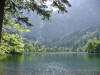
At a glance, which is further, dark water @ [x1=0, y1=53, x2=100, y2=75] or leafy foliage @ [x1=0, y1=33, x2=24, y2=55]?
dark water @ [x1=0, y1=53, x2=100, y2=75]

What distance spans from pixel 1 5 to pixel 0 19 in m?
0.64

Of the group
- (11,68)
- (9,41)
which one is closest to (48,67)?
(11,68)

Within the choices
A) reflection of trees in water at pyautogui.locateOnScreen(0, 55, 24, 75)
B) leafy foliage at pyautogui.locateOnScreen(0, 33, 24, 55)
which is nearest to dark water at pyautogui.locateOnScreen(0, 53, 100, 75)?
reflection of trees in water at pyautogui.locateOnScreen(0, 55, 24, 75)

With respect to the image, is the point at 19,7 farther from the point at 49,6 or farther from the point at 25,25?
the point at 49,6

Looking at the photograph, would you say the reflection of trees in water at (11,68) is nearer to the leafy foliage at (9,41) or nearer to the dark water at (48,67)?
the dark water at (48,67)

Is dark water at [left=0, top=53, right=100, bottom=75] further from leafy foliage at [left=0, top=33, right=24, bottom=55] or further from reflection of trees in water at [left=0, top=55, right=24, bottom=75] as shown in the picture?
leafy foliage at [left=0, top=33, right=24, bottom=55]

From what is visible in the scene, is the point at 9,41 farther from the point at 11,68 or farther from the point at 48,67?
the point at 48,67

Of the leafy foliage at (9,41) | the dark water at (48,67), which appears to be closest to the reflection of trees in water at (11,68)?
the dark water at (48,67)

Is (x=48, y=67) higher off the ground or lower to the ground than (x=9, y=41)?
lower

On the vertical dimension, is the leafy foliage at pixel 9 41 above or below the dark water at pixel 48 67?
above

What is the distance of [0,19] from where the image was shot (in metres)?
6.15

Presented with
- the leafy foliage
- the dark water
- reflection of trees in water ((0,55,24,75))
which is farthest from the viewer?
the dark water

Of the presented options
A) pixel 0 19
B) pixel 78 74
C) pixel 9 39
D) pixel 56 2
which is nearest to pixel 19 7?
pixel 0 19

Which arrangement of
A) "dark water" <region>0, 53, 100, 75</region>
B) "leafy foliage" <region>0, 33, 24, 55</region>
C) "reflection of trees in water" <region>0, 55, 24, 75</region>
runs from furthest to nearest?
"dark water" <region>0, 53, 100, 75</region> < "reflection of trees in water" <region>0, 55, 24, 75</region> < "leafy foliage" <region>0, 33, 24, 55</region>
